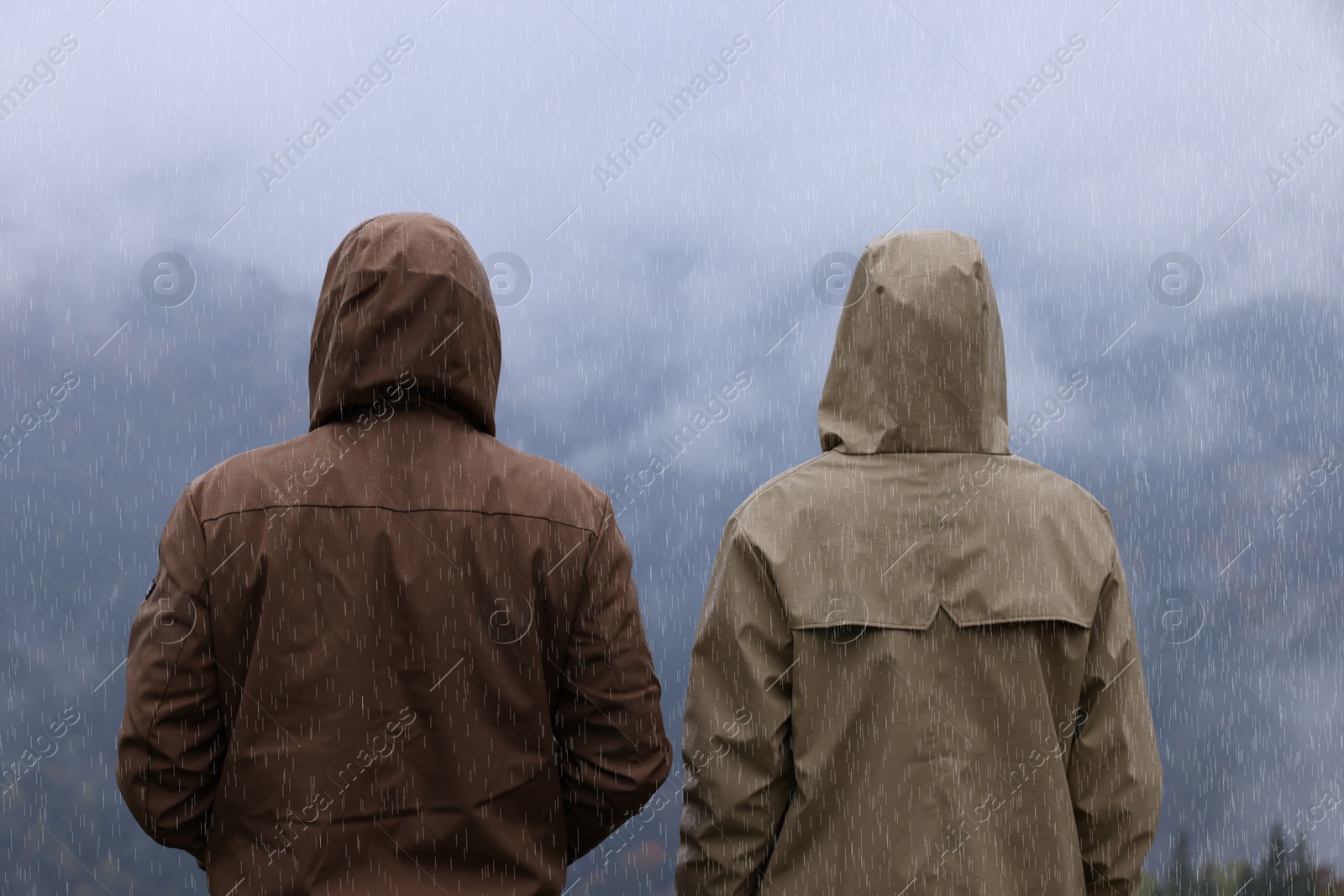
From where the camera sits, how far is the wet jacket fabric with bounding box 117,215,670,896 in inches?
114

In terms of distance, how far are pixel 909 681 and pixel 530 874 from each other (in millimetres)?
1062

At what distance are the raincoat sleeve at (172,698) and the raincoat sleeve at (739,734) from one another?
1.24 m

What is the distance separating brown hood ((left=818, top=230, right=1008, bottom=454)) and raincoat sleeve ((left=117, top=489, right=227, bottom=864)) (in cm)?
171

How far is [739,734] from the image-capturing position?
320cm

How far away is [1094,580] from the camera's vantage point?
3.25 meters

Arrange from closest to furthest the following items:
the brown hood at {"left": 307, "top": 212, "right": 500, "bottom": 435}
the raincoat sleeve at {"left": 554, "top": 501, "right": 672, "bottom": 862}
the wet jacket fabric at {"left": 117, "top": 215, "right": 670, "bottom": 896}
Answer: the wet jacket fabric at {"left": 117, "top": 215, "right": 670, "bottom": 896} < the brown hood at {"left": 307, "top": 212, "right": 500, "bottom": 435} < the raincoat sleeve at {"left": 554, "top": 501, "right": 672, "bottom": 862}

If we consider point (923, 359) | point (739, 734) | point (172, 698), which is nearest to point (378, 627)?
point (172, 698)

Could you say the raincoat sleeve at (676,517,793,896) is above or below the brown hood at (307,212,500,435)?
below

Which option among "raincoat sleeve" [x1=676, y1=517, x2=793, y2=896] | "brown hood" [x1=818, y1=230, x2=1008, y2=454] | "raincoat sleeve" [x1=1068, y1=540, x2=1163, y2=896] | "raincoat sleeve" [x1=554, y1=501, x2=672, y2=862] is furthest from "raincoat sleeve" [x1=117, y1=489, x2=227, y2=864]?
"raincoat sleeve" [x1=1068, y1=540, x2=1163, y2=896]

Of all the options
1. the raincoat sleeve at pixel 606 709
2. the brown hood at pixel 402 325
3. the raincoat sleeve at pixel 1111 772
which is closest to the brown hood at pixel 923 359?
the raincoat sleeve at pixel 1111 772

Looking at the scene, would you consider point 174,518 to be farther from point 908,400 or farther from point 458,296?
point 908,400

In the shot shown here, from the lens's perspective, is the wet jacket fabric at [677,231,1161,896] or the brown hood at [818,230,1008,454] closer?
the wet jacket fabric at [677,231,1161,896]

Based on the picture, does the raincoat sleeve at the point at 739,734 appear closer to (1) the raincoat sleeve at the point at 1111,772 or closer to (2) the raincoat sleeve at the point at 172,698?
(1) the raincoat sleeve at the point at 1111,772

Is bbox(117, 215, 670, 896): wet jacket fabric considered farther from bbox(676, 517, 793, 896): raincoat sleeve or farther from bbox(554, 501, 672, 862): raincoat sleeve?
bbox(676, 517, 793, 896): raincoat sleeve
